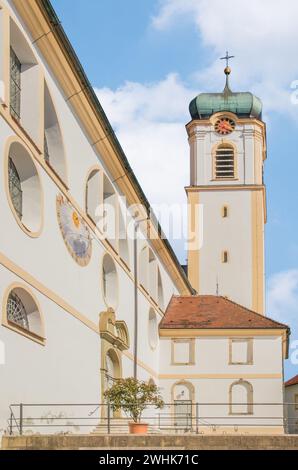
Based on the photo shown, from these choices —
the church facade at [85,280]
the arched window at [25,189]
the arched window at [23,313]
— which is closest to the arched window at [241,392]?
the church facade at [85,280]

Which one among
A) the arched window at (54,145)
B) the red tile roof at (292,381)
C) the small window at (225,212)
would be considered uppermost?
the small window at (225,212)

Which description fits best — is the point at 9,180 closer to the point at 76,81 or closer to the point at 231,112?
the point at 76,81

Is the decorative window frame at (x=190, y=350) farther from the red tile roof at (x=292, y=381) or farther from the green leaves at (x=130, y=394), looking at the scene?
the red tile roof at (x=292, y=381)

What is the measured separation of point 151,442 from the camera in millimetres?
18984

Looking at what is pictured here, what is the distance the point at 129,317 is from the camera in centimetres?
3447

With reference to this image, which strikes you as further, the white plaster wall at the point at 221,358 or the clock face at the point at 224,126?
the clock face at the point at 224,126

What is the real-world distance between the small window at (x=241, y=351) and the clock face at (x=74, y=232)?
585 inches

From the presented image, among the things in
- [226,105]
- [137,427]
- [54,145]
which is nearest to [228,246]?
[226,105]

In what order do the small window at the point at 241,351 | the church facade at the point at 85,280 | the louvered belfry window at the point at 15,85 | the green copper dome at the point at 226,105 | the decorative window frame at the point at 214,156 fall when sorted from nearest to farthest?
the church facade at the point at 85,280
the louvered belfry window at the point at 15,85
the small window at the point at 241,351
the decorative window frame at the point at 214,156
the green copper dome at the point at 226,105

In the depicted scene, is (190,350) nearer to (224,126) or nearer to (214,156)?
(214,156)

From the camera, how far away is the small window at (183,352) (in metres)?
41.4

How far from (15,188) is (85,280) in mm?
5755

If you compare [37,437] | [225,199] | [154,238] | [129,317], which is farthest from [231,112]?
[37,437]
